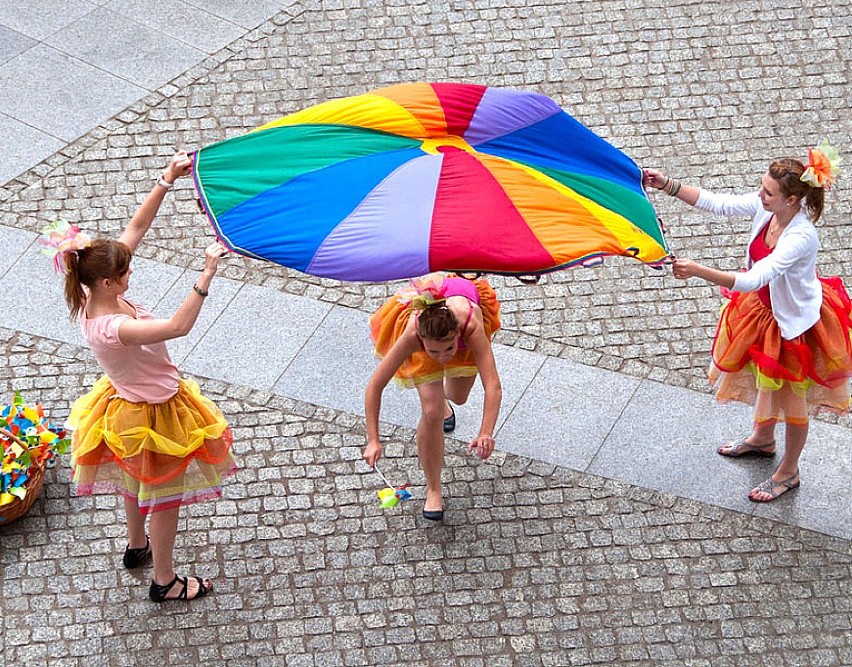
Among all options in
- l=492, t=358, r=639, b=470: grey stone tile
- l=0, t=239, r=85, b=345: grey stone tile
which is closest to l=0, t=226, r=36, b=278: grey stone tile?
l=0, t=239, r=85, b=345: grey stone tile

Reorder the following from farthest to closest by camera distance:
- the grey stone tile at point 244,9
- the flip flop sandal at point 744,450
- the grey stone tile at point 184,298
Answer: the grey stone tile at point 244,9
the grey stone tile at point 184,298
the flip flop sandal at point 744,450

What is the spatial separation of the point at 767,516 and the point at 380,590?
218 centimetres

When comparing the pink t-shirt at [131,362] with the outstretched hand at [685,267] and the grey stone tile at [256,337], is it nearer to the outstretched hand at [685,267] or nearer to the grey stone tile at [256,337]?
the grey stone tile at [256,337]

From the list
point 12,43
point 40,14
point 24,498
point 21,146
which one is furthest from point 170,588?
point 40,14

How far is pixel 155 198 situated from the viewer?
18.7 feet

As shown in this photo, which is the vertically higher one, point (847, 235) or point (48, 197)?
point (847, 235)

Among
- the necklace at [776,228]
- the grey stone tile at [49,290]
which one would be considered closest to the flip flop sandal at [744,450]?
the necklace at [776,228]

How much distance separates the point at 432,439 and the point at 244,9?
5086mm

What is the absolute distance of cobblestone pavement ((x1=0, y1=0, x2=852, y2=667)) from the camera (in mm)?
6270

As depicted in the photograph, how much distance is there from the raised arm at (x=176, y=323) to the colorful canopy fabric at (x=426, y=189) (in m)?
0.13

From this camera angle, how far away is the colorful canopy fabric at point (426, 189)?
206 inches

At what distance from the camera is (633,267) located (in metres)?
8.16

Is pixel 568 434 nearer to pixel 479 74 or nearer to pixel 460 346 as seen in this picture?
pixel 460 346

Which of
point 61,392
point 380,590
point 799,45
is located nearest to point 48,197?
point 61,392
